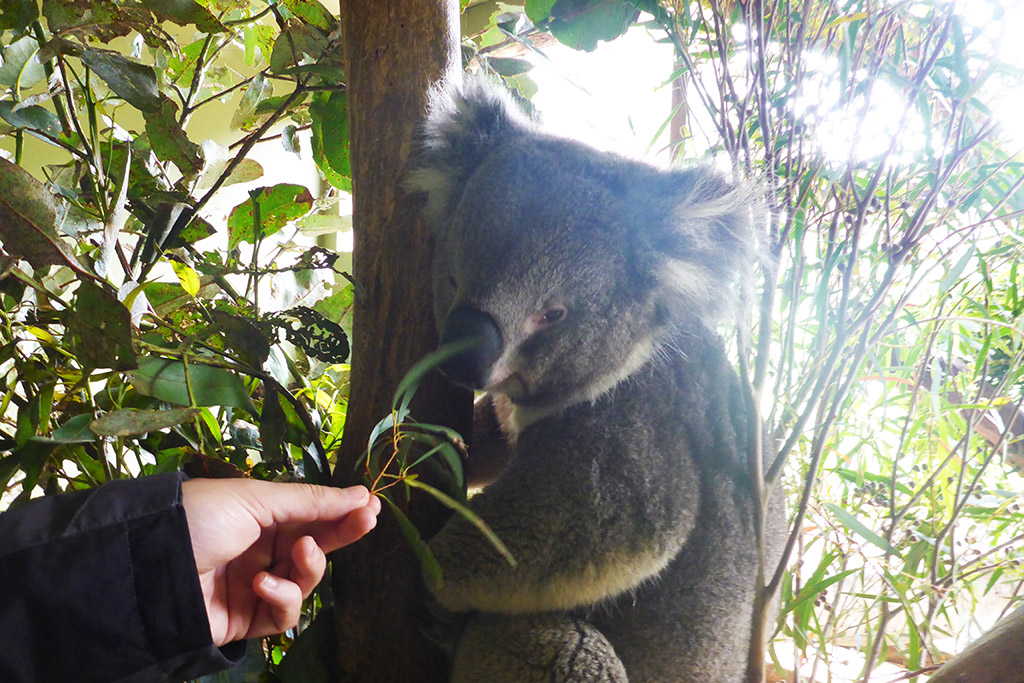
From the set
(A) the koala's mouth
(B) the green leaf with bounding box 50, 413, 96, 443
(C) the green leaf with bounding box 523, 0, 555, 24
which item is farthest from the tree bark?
(B) the green leaf with bounding box 50, 413, 96, 443

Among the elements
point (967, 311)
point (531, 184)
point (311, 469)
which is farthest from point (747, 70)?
point (967, 311)

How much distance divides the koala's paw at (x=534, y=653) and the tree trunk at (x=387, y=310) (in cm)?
10

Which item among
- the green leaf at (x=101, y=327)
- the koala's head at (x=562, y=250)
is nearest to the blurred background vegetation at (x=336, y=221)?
the green leaf at (x=101, y=327)

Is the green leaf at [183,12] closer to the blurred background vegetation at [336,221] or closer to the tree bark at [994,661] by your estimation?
the blurred background vegetation at [336,221]

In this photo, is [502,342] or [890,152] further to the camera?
[502,342]

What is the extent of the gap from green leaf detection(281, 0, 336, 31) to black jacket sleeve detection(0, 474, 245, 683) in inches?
45.6

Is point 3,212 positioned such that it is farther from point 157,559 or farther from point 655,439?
point 655,439

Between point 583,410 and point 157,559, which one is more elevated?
point 583,410

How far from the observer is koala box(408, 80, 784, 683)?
1336 mm

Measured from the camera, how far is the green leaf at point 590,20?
128cm

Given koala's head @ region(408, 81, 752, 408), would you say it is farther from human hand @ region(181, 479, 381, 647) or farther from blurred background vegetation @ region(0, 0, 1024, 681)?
human hand @ region(181, 479, 381, 647)

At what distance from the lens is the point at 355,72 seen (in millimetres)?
1425

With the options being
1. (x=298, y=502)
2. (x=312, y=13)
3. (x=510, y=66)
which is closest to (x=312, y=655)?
(x=298, y=502)

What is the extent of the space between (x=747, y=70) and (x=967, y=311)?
1369 mm
